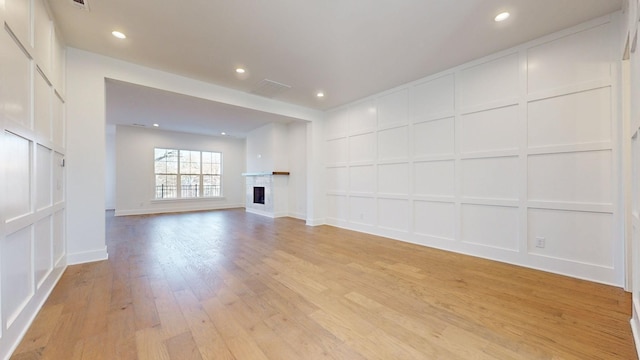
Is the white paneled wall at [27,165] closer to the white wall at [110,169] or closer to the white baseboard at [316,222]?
the white baseboard at [316,222]

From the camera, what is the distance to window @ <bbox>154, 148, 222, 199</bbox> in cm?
795

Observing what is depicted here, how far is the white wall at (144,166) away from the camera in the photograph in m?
7.23

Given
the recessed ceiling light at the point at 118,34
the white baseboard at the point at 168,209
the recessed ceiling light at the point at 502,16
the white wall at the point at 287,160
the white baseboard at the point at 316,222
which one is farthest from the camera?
the white baseboard at the point at 168,209

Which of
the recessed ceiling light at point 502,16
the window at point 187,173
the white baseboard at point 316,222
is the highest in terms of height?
the recessed ceiling light at point 502,16

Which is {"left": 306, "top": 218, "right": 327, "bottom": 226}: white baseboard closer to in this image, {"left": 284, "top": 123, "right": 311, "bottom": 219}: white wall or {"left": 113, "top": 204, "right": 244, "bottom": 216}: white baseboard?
{"left": 284, "top": 123, "right": 311, "bottom": 219}: white wall

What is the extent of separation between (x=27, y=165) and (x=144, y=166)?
6689mm

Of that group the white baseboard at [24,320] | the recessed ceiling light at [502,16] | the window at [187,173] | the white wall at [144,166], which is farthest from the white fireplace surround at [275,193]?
the recessed ceiling light at [502,16]

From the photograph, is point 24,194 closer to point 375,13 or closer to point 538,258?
point 375,13

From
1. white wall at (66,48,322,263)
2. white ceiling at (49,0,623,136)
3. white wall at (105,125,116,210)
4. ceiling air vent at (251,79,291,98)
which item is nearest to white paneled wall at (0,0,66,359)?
white wall at (66,48,322,263)

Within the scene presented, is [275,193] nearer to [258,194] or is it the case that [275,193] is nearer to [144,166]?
[258,194]

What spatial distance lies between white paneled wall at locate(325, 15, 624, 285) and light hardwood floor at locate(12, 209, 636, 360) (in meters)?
0.40

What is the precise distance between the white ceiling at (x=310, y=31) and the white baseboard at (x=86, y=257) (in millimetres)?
2541

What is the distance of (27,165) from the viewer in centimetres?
180

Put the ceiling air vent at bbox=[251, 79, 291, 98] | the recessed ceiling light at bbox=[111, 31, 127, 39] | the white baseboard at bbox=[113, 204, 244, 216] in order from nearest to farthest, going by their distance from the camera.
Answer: the recessed ceiling light at bbox=[111, 31, 127, 39] < the ceiling air vent at bbox=[251, 79, 291, 98] < the white baseboard at bbox=[113, 204, 244, 216]
